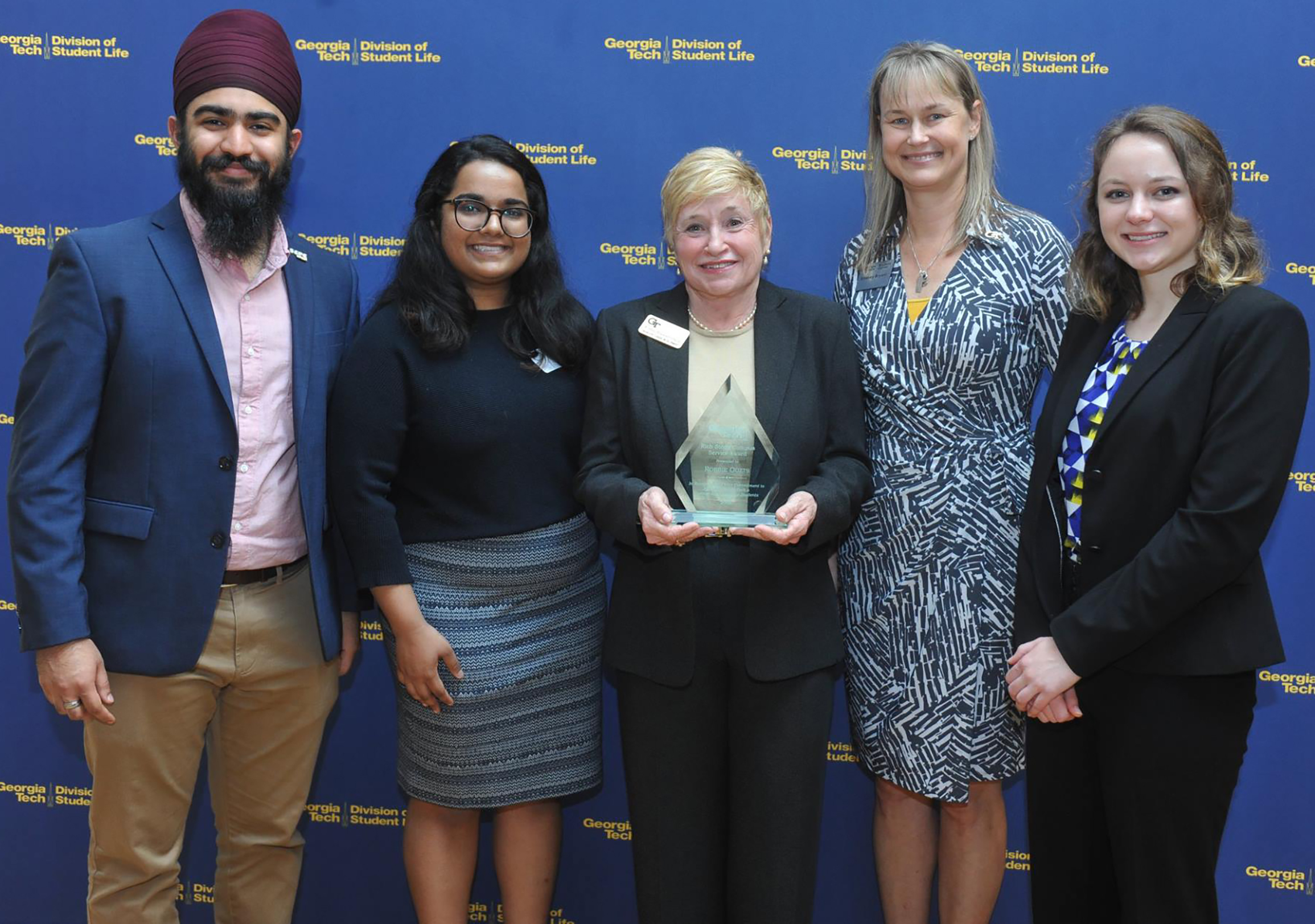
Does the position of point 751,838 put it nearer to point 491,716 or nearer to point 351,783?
point 491,716

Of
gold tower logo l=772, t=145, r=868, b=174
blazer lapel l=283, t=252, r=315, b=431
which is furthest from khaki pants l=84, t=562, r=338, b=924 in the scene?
gold tower logo l=772, t=145, r=868, b=174

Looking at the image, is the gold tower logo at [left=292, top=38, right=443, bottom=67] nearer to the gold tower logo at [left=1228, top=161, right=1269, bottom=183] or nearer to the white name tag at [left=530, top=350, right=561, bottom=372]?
the white name tag at [left=530, top=350, right=561, bottom=372]

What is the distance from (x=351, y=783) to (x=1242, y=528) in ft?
8.33

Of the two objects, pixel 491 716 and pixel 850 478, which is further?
pixel 491 716

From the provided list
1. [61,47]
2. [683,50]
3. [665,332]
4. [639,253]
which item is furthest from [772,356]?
[61,47]

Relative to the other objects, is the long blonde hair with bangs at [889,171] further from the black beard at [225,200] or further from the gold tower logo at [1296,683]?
the gold tower logo at [1296,683]

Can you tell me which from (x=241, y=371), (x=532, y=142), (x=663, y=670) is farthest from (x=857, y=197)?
(x=241, y=371)

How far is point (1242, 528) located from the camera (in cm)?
178

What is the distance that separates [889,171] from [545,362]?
934 mm

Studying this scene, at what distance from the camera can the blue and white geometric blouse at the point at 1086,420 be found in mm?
1971

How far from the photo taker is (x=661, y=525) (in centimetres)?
206

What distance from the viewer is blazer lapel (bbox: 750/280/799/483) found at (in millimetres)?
2186

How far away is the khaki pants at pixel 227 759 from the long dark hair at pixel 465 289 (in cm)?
65

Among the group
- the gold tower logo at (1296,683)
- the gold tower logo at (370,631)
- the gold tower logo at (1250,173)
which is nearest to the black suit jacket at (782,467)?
the gold tower logo at (370,631)
